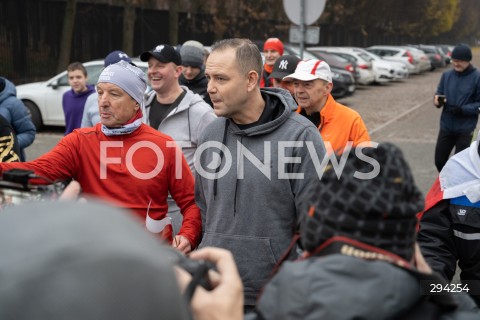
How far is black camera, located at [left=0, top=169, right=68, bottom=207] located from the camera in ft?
6.51

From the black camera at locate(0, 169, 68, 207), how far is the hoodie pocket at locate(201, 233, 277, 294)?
128 centimetres

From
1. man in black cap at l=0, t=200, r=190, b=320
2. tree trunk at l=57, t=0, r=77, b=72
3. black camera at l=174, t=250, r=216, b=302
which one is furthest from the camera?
tree trunk at l=57, t=0, r=77, b=72

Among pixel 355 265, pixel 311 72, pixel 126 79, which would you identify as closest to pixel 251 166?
pixel 126 79

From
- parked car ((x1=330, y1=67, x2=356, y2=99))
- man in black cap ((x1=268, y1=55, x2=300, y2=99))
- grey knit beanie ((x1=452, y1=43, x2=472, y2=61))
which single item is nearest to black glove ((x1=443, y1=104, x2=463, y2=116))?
grey knit beanie ((x1=452, y1=43, x2=472, y2=61))

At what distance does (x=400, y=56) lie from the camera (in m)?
38.1

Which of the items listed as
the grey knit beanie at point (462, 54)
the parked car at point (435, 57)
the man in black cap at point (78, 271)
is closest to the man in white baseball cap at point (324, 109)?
the man in black cap at point (78, 271)

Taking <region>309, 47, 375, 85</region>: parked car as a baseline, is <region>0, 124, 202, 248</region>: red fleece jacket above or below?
above

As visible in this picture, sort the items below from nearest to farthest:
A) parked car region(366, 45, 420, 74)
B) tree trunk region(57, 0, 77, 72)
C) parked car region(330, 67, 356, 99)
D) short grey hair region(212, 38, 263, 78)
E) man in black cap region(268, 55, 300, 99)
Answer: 1. short grey hair region(212, 38, 263, 78)
2. man in black cap region(268, 55, 300, 99)
3. parked car region(330, 67, 356, 99)
4. tree trunk region(57, 0, 77, 72)
5. parked car region(366, 45, 420, 74)

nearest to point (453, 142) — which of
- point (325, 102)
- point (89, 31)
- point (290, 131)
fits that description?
point (325, 102)

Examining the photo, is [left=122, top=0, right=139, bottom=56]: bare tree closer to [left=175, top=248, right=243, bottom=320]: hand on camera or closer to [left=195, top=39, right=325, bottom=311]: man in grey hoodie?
[left=195, top=39, right=325, bottom=311]: man in grey hoodie

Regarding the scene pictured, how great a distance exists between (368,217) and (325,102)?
378 centimetres

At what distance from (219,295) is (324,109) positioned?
3.86 meters

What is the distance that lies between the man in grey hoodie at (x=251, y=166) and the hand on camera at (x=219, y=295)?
155 centimetres

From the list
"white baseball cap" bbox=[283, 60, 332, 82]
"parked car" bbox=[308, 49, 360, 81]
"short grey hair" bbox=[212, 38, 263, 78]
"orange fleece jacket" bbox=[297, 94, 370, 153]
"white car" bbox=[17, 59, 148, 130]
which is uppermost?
"short grey hair" bbox=[212, 38, 263, 78]
